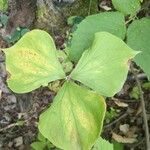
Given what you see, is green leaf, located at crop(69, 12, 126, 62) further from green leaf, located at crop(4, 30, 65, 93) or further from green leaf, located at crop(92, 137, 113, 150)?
green leaf, located at crop(92, 137, 113, 150)

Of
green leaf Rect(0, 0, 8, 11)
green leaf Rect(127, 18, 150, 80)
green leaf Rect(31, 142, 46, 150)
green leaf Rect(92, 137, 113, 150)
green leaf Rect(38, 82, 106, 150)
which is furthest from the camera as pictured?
green leaf Rect(0, 0, 8, 11)

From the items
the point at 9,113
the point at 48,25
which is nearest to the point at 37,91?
the point at 9,113

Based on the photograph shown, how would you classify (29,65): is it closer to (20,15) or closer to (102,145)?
(102,145)

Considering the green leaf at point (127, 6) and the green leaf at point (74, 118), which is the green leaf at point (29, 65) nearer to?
the green leaf at point (74, 118)

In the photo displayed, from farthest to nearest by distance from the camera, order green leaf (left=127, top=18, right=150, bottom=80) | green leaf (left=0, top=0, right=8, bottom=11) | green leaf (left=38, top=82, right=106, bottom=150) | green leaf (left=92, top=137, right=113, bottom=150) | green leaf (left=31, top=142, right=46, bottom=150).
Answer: green leaf (left=0, top=0, right=8, bottom=11)
green leaf (left=31, top=142, right=46, bottom=150)
green leaf (left=92, top=137, right=113, bottom=150)
green leaf (left=127, top=18, right=150, bottom=80)
green leaf (left=38, top=82, right=106, bottom=150)

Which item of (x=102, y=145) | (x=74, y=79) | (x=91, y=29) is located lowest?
(x=102, y=145)

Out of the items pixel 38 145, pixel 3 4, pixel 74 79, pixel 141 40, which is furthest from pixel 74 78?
pixel 3 4

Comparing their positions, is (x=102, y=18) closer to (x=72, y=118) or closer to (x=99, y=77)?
(x=99, y=77)

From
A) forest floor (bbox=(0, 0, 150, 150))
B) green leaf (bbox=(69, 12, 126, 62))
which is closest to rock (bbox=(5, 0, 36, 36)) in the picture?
forest floor (bbox=(0, 0, 150, 150))
